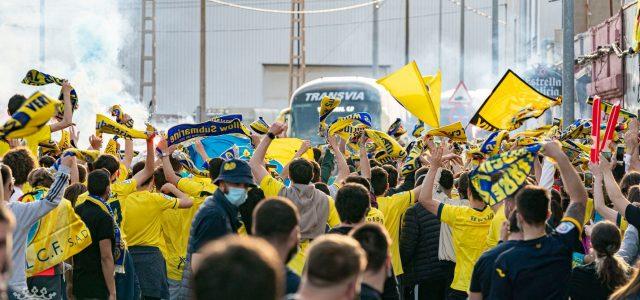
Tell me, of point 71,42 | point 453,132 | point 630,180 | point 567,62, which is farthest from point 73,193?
point 71,42

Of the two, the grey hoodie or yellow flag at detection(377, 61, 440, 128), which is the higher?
yellow flag at detection(377, 61, 440, 128)

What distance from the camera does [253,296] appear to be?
3242 millimetres

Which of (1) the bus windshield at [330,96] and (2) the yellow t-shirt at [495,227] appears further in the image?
(1) the bus windshield at [330,96]

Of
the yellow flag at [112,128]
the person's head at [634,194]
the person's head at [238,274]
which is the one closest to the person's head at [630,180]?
the person's head at [634,194]

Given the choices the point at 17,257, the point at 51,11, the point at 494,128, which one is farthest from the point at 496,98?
the point at 51,11

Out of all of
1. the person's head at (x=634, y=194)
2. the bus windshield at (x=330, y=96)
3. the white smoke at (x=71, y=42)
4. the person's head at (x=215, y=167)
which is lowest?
the person's head at (x=634, y=194)

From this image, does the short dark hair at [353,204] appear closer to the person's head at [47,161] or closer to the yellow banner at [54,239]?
the yellow banner at [54,239]

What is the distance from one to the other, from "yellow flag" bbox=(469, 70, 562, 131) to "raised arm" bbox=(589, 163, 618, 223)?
15.3ft

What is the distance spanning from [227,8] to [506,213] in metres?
60.9

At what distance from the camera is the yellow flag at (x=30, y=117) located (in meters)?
5.87

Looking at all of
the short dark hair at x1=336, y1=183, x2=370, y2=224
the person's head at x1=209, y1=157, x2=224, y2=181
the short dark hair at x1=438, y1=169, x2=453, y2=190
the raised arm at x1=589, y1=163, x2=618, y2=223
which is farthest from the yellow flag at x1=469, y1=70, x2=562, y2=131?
the short dark hair at x1=336, y1=183, x2=370, y2=224

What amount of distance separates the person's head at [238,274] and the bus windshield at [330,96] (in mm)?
26627

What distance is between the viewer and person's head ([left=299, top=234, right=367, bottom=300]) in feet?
13.4

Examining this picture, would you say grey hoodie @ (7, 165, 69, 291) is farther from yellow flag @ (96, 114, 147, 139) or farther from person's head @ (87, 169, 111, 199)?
yellow flag @ (96, 114, 147, 139)
